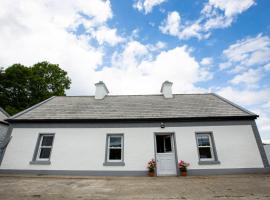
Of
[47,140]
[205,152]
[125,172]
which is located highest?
[47,140]

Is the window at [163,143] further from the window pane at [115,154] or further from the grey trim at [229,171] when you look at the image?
the window pane at [115,154]

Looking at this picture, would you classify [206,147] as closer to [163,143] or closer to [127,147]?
[163,143]

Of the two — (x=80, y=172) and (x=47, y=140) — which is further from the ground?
(x=47, y=140)

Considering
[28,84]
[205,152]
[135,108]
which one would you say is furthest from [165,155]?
[28,84]

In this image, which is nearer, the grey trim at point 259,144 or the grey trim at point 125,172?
the grey trim at point 125,172

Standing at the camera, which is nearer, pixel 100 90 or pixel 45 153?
pixel 45 153

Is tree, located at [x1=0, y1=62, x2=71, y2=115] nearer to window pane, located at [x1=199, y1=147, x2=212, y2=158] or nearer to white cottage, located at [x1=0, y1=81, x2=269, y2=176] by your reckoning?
white cottage, located at [x1=0, y1=81, x2=269, y2=176]

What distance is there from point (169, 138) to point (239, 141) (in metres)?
4.21

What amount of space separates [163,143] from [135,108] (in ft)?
10.7

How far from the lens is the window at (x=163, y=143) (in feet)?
32.5

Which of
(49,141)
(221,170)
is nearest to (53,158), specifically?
(49,141)

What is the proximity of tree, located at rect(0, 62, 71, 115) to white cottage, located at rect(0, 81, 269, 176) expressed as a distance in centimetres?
1496

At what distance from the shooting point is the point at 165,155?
9.58 m

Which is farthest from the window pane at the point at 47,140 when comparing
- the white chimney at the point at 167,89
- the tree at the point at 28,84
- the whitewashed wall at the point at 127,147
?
the tree at the point at 28,84
